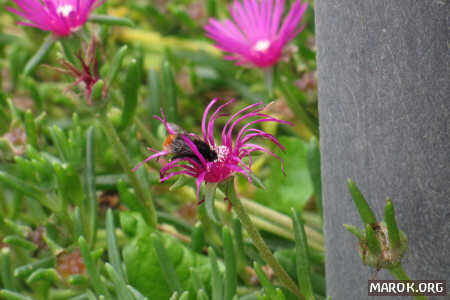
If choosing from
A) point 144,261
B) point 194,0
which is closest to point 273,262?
point 144,261

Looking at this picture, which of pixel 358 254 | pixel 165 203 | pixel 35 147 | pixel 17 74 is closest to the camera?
pixel 358 254

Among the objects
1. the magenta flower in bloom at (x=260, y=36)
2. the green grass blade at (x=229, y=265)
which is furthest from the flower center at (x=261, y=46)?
the green grass blade at (x=229, y=265)

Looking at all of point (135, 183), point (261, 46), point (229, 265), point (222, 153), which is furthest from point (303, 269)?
point (261, 46)

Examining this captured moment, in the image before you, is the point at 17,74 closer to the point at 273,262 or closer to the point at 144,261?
the point at 144,261

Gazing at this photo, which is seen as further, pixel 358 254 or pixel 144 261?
pixel 144 261

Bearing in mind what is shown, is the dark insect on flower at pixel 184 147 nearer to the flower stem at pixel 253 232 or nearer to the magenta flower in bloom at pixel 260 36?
the flower stem at pixel 253 232

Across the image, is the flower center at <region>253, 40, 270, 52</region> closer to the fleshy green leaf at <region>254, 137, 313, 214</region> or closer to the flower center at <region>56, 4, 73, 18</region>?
the fleshy green leaf at <region>254, 137, 313, 214</region>
